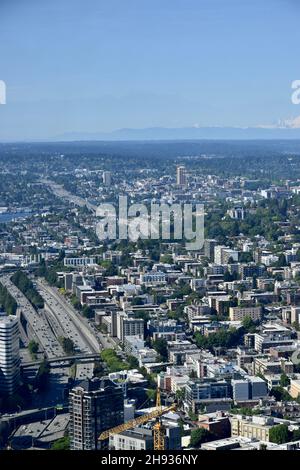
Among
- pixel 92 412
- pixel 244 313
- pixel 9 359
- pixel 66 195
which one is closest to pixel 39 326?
pixel 244 313

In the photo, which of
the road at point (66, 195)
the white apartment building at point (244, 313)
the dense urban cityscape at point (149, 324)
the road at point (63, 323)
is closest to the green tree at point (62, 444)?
the dense urban cityscape at point (149, 324)

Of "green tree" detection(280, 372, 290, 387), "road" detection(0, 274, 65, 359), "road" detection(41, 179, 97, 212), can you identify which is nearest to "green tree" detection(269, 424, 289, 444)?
"green tree" detection(280, 372, 290, 387)

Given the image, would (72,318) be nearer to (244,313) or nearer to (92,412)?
(244,313)

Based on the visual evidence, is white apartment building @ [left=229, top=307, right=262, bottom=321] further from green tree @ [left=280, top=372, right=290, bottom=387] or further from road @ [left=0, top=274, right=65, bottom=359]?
green tree @ [left=280, top=372, right=290, bottom=387]

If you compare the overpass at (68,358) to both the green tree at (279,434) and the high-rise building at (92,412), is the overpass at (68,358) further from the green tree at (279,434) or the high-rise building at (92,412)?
the green tree at (279,434)

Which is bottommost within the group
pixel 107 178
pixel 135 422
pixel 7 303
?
pixel 7 303
